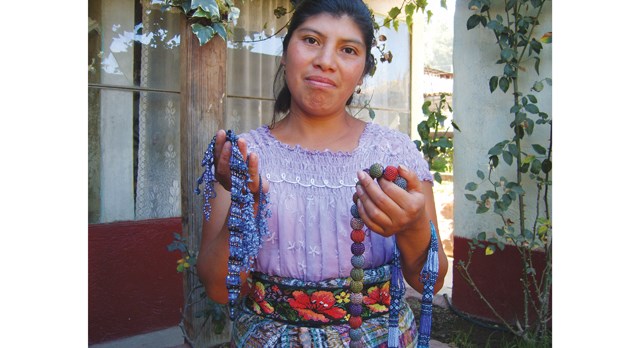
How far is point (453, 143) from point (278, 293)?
2.68 m

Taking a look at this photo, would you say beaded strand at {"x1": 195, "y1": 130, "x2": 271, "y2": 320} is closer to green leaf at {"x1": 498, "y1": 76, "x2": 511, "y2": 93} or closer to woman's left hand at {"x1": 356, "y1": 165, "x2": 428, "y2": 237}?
woman's left hand at {"x1": 356, "y1": 165, "x2": 428, "y2": 237}

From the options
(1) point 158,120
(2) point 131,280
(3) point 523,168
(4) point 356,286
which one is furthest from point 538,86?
(2) point 131,280

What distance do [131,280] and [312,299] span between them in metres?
2.70

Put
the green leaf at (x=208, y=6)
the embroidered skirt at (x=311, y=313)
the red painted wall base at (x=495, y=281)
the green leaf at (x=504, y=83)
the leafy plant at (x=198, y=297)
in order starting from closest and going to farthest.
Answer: the embroidered skirt at (x=311, y=313)
the green leaf at (x=208, y=6)
the leafy plant at (x=198, y=297)
the green leaf at (x=504, y=83)
the red painted wall base at (x=495, y=281)

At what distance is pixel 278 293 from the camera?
4.78 feet

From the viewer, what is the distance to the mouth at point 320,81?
148 cm

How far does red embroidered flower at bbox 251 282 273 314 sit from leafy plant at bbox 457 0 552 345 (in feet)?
6.63

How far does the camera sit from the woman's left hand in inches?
46.4

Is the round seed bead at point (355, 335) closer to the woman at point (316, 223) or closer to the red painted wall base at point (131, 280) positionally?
the woman at point (316, 223)

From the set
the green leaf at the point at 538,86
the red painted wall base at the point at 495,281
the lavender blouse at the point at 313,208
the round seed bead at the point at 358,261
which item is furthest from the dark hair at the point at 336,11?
the red painted wall base at the point at 495,281

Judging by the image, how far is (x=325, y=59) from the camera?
1.46 m

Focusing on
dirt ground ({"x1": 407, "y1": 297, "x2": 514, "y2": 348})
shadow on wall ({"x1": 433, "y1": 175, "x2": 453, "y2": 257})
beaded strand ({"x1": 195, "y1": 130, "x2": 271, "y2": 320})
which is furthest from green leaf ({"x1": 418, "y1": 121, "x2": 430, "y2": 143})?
shadow on wall ({"x1": 433, "y1": 175, "x2": 453, "y2": 257})

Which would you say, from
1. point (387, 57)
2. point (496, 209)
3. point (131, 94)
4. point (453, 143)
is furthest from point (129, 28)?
point (496, 209)

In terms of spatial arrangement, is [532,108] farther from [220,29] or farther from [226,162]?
[226,162]
